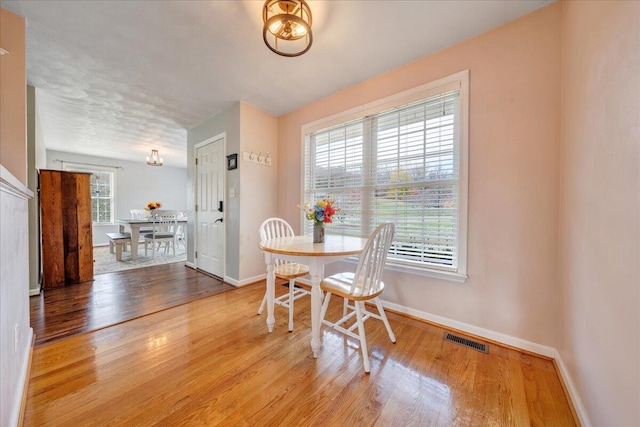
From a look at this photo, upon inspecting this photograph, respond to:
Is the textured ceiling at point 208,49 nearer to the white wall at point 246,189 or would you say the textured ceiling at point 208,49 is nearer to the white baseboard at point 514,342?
the white wall at point 246,189

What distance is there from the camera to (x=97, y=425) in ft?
3.57

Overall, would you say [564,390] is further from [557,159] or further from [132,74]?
[132,74]

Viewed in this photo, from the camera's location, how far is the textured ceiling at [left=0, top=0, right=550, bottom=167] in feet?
5.35

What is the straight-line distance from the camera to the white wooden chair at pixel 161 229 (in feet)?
15.0

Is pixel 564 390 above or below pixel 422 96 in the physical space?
below

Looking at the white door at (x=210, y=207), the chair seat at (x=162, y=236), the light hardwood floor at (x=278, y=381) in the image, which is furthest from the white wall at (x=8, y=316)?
the chair seat at (x=162, y=236)

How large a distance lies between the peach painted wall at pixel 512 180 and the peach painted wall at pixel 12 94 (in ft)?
10.6

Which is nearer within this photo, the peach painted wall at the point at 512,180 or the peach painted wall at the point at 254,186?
the peach painted wall at the point at 512,180

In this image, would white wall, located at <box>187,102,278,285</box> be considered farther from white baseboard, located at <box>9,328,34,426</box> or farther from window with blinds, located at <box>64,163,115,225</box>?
window with blinds, located at <box>64,163,115,225</box>

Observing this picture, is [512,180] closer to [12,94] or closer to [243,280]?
[243,280]

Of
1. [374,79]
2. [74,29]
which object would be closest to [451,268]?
[374,79]

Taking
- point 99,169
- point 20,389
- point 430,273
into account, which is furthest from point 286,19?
point 99,169

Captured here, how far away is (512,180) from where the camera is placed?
1693 millimetres

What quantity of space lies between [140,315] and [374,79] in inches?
129
